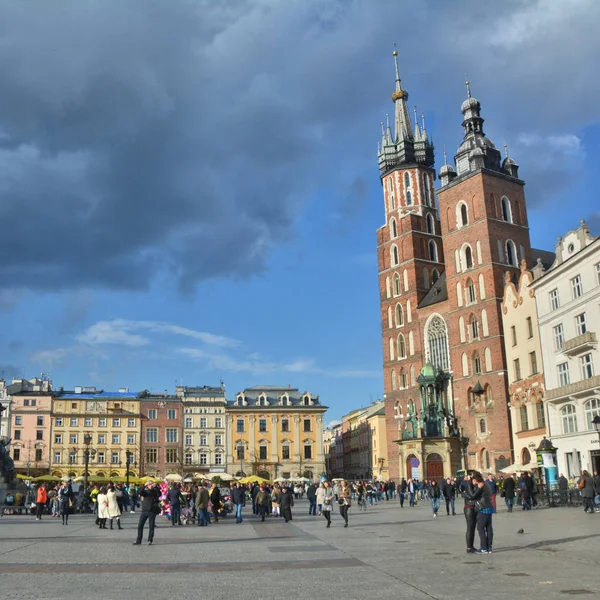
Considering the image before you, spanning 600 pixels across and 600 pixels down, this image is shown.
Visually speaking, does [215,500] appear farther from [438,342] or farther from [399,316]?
[399,316]

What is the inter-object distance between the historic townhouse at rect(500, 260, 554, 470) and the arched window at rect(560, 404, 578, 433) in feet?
20.1

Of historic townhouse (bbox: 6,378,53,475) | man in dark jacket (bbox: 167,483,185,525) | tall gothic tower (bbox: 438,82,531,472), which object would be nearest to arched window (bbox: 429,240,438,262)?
tall gothic tower (bbox: 438,82,531,472)

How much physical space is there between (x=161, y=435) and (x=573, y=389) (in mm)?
65688

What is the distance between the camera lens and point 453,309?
213 ft

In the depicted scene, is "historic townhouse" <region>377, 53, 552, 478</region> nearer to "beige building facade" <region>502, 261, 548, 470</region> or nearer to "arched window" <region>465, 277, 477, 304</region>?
"arched window" <region>465, 277, 477, 304</region>

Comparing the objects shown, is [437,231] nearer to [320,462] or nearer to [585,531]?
[320,462]

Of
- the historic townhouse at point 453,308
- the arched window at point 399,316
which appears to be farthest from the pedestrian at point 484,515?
the arched window at point 399,316

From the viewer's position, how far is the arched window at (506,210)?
213ft

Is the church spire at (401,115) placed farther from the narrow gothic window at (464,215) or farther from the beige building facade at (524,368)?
the beige building facade at (524,368)

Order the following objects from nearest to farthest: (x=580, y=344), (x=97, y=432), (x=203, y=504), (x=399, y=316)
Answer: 1. (x=203, y=504)
2. (x=580, y=344)
3. (x=399, y=316)
4. (x=97, y=432)

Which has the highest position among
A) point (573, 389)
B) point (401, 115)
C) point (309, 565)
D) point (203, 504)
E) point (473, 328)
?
point (401, 115)

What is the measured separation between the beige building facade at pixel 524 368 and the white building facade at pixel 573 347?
4.14 metres

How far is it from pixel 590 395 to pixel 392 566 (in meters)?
30.3

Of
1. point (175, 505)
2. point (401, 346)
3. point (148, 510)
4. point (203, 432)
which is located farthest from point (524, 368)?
point (203, 432)
